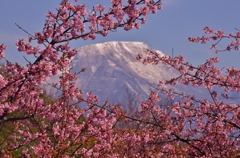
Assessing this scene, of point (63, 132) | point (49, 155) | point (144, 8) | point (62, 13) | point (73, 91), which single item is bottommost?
point (49, 155)

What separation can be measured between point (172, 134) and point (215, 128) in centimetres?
94

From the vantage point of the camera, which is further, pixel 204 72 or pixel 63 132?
pixel 204 72

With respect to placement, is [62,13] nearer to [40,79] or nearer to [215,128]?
[40,79]

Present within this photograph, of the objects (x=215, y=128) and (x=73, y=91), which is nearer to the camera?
(x=73, y=91)

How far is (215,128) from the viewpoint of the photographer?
25.4ft

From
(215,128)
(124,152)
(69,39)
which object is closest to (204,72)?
(215,128)

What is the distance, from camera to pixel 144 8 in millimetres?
6148

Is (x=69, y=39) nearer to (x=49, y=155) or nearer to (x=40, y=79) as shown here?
(x=40, y=79)

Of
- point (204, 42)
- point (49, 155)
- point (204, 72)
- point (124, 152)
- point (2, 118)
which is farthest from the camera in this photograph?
point (204, 42)

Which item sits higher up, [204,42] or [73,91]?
[204,42]

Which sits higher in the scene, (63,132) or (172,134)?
(172,134)

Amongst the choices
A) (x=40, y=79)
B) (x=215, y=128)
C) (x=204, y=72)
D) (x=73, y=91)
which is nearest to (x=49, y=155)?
(x=40, y=79)

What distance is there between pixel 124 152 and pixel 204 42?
4238 millimetres

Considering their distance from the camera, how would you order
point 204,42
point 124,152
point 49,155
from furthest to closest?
1. point 204,42
2. point 124,152
3. point 49,155
